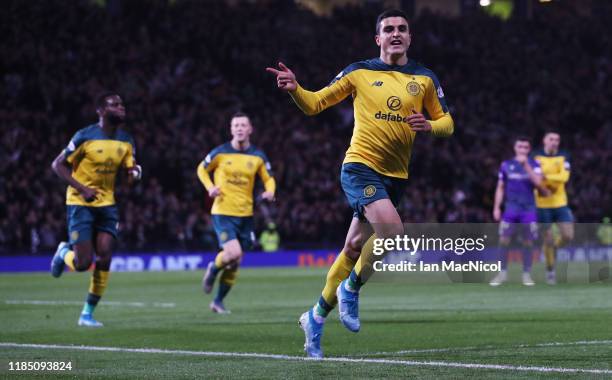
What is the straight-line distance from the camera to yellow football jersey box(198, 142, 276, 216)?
1405 cm

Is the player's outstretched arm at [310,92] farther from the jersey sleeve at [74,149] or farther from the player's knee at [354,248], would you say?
the jersey sleeve at [74,149]

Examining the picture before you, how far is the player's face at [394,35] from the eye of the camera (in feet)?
25.9

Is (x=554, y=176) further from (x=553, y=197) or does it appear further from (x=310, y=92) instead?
(x=310, y=92)

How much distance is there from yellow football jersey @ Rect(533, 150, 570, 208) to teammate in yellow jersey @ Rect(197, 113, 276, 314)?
6.41m

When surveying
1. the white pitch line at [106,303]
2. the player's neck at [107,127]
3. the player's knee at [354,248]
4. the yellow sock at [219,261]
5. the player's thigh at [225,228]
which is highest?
the player's neck at [107,127]

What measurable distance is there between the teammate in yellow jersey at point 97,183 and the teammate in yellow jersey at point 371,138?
4.41m

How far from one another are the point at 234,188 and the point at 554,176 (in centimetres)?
688

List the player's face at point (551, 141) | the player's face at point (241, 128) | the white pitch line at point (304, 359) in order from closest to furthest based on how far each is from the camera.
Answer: the white pitch line at point (304, 359) → the player's face at point (241, 128) → the player's face at point (551, 141)

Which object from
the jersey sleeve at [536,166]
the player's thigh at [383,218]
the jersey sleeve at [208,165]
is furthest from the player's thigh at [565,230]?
the player's thigh at [383,218]

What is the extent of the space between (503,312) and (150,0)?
865 inches

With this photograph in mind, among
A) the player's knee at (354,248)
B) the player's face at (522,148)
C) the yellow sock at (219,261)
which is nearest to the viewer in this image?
the player's knee at (354,248)

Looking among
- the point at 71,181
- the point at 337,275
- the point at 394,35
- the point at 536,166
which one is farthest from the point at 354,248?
the point at 536,166

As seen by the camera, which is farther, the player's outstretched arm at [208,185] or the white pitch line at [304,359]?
the player's outstretched arm at [208,185]

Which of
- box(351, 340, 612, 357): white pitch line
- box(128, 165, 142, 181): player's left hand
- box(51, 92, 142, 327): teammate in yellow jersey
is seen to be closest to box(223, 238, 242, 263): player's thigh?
box(51, 92, 142, 327): teammate in yellow jersey
